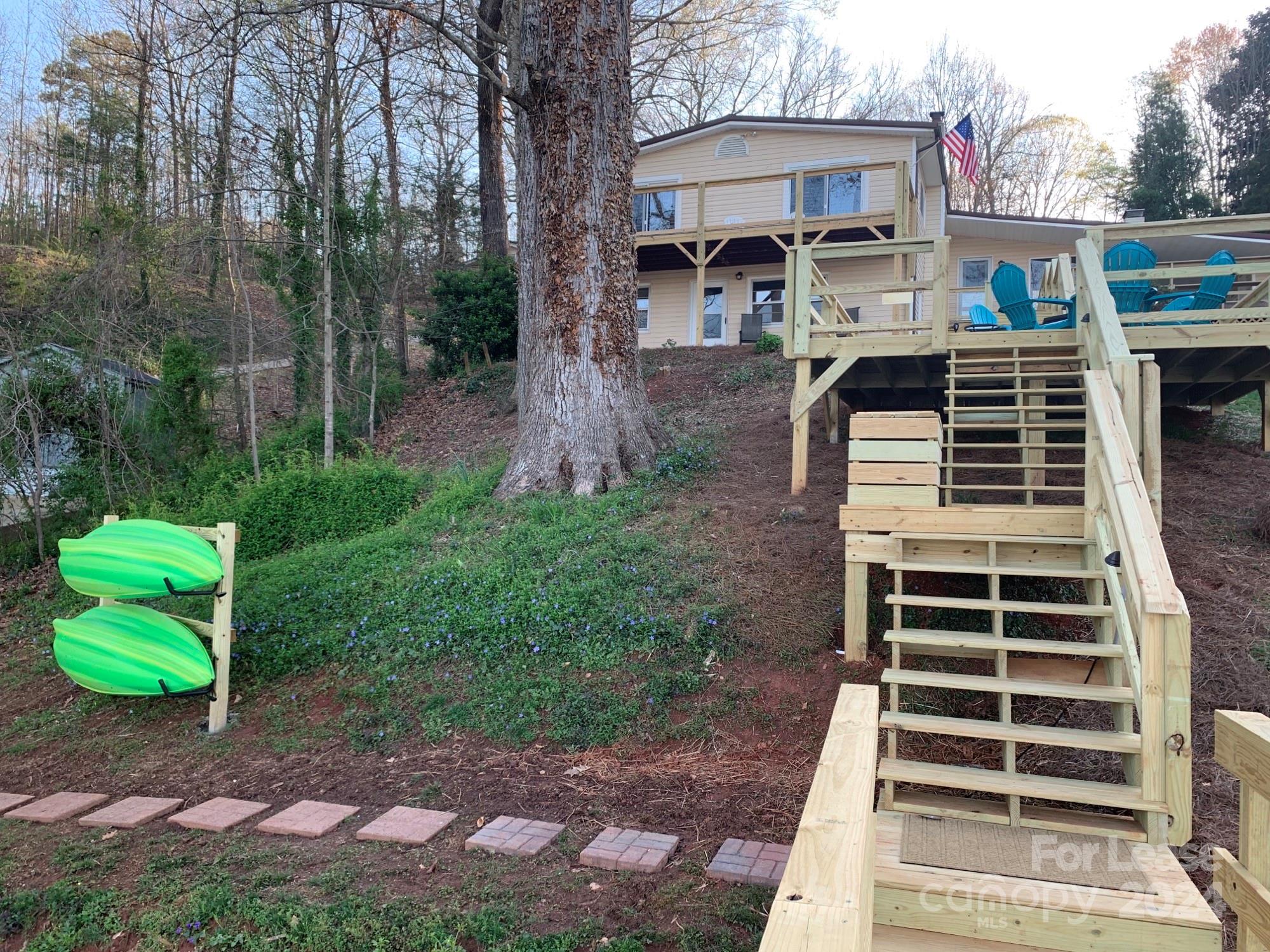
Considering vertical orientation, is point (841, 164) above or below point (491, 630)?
above

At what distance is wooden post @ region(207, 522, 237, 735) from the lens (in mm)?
5277

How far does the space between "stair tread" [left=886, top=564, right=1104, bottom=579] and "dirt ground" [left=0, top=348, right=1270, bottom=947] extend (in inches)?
26.1

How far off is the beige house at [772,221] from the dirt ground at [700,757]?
368 inches

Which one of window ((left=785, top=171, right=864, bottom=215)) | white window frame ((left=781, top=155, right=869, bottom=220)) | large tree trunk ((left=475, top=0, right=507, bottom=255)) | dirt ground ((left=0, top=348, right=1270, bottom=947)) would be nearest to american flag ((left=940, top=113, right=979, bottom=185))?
white window frame ((left=781, top=155, right=869, bottom=220))

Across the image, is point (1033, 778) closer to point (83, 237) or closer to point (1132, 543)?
point (1132, 543)

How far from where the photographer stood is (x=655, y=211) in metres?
17.9

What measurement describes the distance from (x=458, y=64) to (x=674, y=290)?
6.59 m

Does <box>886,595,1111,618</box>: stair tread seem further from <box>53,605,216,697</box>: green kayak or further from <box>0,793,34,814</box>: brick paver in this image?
<box>0,793,34,814</box>: brick paver

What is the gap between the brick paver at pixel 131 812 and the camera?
3867 mm

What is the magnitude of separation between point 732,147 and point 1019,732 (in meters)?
15.6

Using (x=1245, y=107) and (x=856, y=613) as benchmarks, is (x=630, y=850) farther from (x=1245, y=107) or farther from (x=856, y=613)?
(x=1245, y=107)

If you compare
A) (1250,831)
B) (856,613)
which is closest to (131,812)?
(856,613)

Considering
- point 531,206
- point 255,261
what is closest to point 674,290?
point 255,261

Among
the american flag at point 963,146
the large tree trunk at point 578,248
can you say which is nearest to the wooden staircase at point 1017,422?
the large tree trunk at point 578,248
